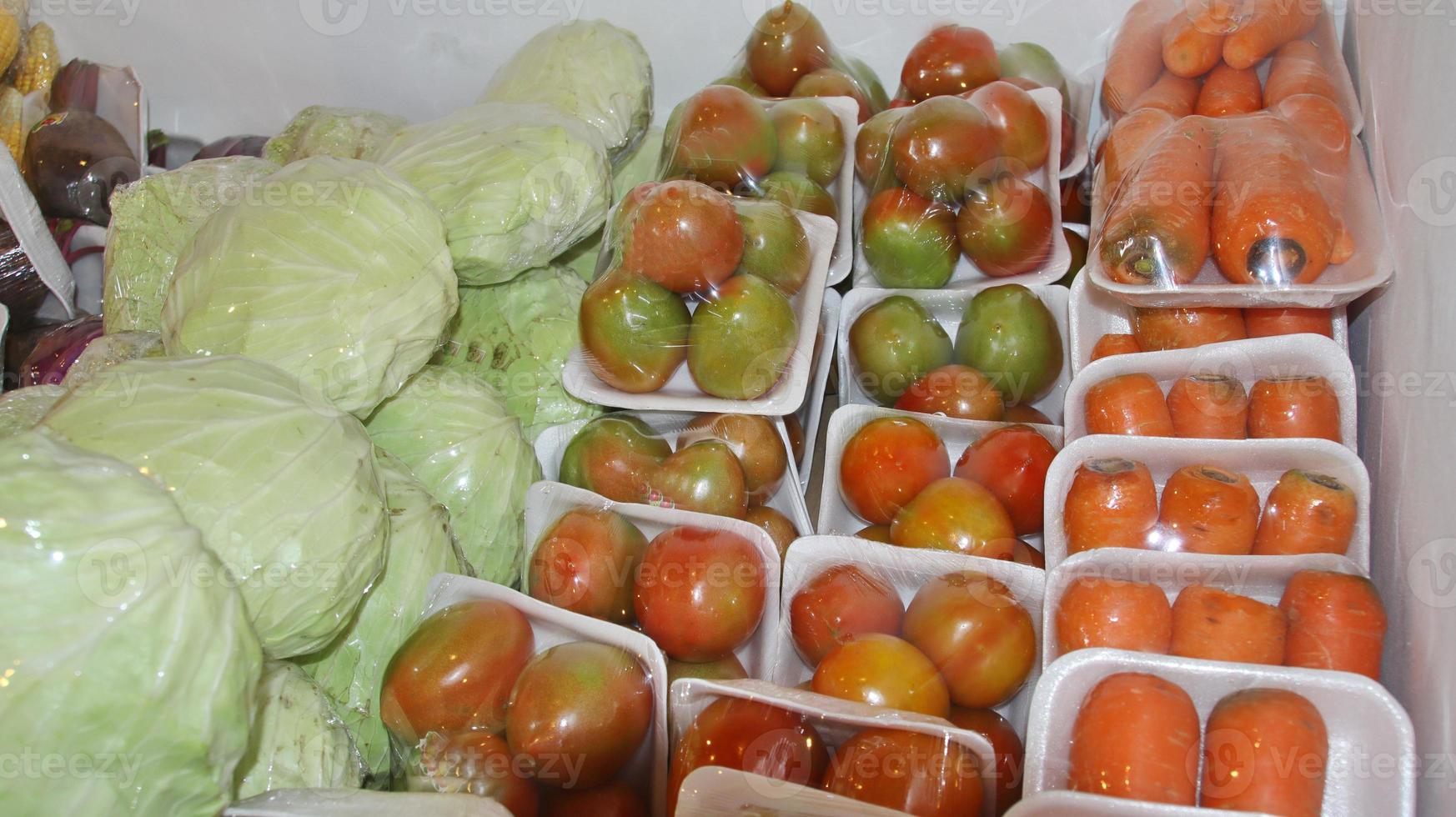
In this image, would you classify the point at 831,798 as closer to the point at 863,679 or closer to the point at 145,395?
the point at 863,679

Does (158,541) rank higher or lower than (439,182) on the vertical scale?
lower

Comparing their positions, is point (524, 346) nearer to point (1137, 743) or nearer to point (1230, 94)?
point (1137, 743)

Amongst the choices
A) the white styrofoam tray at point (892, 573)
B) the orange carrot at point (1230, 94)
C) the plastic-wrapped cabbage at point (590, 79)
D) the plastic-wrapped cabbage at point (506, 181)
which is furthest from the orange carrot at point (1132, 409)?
the plastic-wrapped cabbage at point (590, 79)

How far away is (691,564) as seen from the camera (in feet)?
4.12

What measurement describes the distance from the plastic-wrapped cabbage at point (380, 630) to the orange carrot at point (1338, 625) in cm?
115

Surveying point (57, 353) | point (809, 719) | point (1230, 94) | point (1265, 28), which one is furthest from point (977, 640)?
point (57, 353)

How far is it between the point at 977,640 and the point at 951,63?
1.25 m

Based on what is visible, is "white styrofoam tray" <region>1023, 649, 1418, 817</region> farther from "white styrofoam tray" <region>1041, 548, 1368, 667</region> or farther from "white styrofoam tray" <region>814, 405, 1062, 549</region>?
"white styrofoam tray" <region>814, 405, 1062, 549</region>

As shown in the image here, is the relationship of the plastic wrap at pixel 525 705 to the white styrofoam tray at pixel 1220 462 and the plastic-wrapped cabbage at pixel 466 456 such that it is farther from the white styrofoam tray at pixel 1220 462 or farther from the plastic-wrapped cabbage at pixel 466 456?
the white styrofoam tray at pixel 1220 462

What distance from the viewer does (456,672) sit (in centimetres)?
119

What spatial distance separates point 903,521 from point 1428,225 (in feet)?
2.69

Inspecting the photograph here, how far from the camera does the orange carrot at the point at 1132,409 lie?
130 cm

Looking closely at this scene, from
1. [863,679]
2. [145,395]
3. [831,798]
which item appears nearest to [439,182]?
[145,395]

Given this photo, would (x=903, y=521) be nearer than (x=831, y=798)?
No
